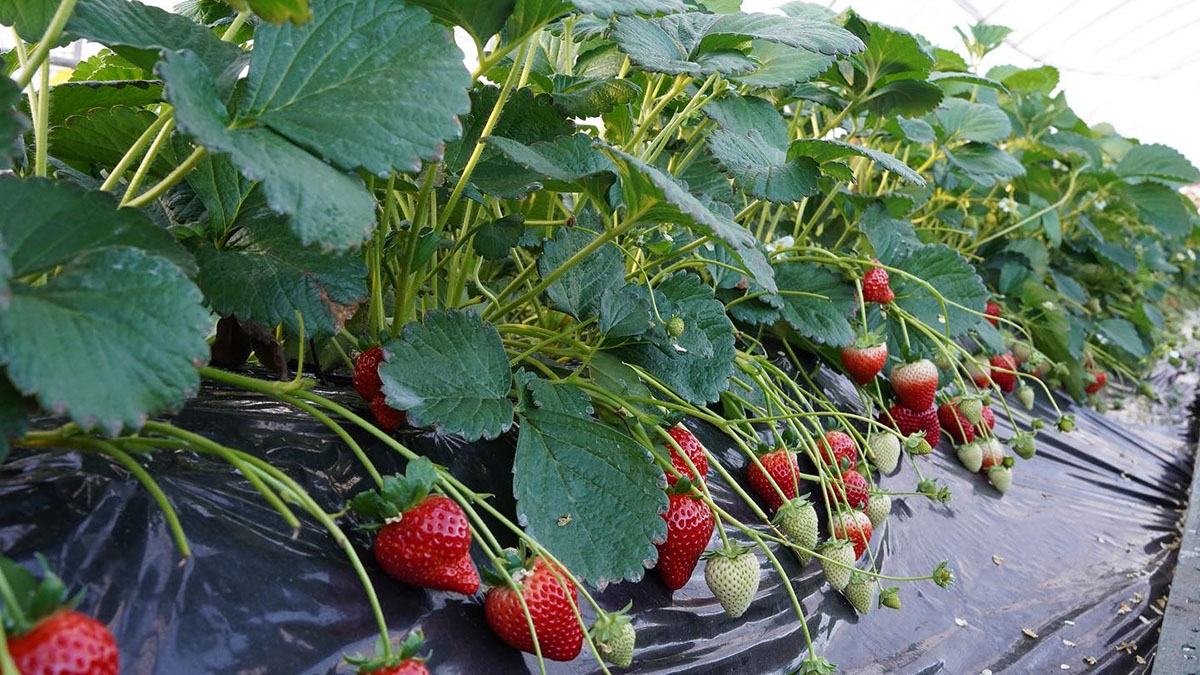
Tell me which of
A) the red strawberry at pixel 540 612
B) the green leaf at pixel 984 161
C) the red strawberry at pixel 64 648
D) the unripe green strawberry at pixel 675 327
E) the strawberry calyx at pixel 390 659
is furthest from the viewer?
the green leaf at pixel 984 161

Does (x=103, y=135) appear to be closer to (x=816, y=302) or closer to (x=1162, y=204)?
(x=816, y=302)

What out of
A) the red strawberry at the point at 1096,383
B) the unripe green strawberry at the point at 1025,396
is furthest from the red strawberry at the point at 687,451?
the red strawberry at the point at 1096,383

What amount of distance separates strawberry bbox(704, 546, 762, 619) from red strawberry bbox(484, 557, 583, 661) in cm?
18

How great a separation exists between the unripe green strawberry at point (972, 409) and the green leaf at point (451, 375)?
0.93 m

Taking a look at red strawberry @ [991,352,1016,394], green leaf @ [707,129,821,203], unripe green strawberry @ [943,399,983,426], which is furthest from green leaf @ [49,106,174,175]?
red strawberry @ [991,352,1016,394]

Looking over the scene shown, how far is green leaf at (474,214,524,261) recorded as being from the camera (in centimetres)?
80

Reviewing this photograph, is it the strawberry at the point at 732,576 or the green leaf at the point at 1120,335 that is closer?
the strawberry at the point at 732,576

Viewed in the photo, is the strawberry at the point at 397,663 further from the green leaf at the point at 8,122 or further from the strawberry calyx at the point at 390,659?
the green leaf at the point at 8,122

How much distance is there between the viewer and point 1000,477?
1466 mm

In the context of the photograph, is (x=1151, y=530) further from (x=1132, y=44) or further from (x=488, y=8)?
(x=1132, y=44)

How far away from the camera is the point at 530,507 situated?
65 centimetres

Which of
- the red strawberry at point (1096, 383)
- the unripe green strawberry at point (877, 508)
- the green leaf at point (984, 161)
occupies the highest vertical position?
the green leaf at point (984, 161)

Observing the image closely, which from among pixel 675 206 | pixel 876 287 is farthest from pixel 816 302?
pixel 675 206

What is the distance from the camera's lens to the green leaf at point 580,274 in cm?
80
